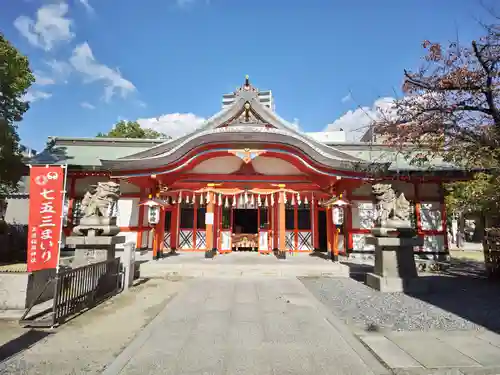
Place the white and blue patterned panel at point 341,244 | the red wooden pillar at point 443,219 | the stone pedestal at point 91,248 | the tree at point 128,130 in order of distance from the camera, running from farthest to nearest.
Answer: the tree at point 128,130, the white and blue patterned panel at point 341,244, the red wooden pillar at point 443,219, the stone pedestal at point 91,248

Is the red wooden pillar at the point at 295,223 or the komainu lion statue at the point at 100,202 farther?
the red wooden pillar at the point at 295,223

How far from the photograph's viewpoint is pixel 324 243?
51.7 feet

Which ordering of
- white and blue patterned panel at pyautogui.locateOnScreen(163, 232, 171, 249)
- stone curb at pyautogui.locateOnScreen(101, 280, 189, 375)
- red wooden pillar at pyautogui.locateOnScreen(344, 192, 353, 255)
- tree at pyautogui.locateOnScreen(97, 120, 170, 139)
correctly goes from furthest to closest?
tree at pyautogui.locateOnScreen(97, 120, 170, 139)
white and blue patterned panel at pyautogui.locateOnScreen(163, 232, 171, 249)
red wooden pillar at pyautogui.locateOnScreen(344, 192, 353, 255)
stone curb at pyautogui.locateOnScreen(101, 280, 189, 375)

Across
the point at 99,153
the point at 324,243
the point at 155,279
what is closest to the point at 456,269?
the point at 324,243

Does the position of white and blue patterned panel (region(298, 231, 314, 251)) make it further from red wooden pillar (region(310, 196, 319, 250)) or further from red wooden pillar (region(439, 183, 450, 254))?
red wooden pillar (region(439, 183, 450, 254))

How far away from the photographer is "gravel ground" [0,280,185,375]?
363 cm

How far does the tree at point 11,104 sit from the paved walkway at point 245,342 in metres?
11.3

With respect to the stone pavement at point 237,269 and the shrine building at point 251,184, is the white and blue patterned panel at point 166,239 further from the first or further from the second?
the stone pavement at point 237,269

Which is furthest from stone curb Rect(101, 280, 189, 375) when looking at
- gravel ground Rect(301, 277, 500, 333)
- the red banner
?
gravel ground Rect(301, 277, 500, 333)

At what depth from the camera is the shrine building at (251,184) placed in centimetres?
1219

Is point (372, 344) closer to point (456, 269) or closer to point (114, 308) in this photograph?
point (114, 308)

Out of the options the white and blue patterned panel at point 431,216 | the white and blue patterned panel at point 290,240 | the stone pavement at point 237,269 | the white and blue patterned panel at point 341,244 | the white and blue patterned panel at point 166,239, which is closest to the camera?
the stone pavement at point 237,269

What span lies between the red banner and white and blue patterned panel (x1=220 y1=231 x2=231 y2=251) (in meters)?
9.77

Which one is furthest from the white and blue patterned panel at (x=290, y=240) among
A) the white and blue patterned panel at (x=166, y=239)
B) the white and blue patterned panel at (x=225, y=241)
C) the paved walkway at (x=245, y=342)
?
the paved walkway at (x=245, y=342)
